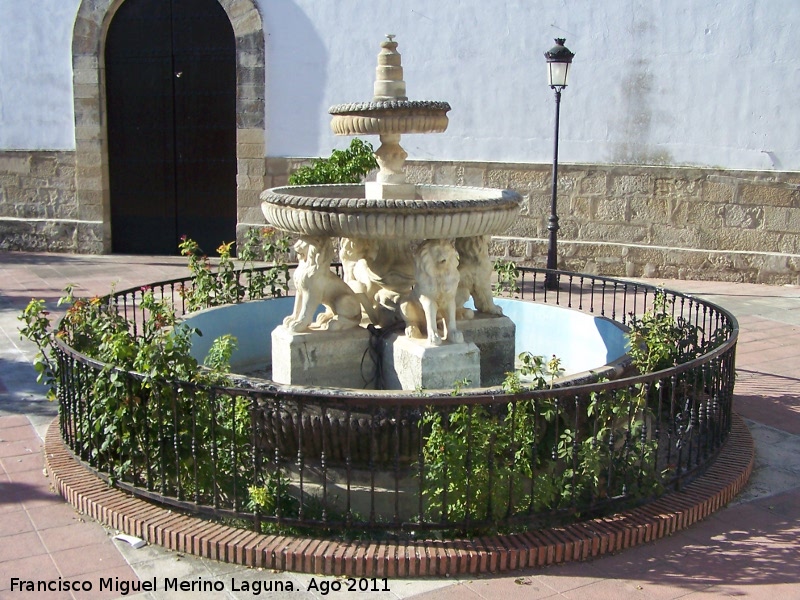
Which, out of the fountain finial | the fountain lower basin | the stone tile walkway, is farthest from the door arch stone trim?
the stone tile walkway

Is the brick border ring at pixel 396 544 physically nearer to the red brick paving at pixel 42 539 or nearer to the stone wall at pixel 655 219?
the red brick paving at pixel 42 539

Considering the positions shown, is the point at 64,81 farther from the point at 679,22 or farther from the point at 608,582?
the point at 608,582

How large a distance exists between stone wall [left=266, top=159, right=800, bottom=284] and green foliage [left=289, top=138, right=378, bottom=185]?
69.0 inches

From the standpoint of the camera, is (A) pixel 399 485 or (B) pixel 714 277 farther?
(B) pixel 714 277

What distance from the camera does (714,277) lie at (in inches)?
459

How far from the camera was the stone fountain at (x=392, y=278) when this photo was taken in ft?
16.9

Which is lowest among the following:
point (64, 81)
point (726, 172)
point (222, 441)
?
point (222, 441)

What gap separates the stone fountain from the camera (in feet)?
16.9

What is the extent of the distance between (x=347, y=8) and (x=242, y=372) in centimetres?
705

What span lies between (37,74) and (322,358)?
32.2 ft

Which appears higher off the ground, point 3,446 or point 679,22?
point 679,22

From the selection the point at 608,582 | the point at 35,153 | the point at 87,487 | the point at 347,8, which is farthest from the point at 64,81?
the point at 608,582

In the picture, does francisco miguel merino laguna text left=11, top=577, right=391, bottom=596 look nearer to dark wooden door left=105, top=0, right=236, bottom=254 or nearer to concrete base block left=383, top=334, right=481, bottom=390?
concrete base block left=383, top=334, right=481, bottom=390

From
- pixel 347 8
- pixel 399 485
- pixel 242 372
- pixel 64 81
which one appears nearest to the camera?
pixel 399 485
